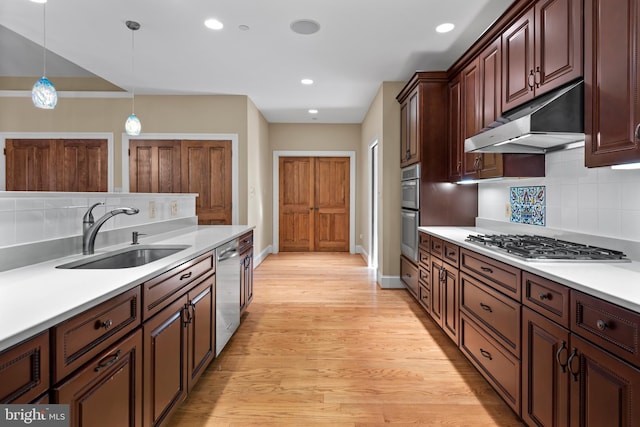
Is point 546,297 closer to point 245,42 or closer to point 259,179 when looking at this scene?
point 245,42

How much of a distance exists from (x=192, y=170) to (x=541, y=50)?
15.3 feet

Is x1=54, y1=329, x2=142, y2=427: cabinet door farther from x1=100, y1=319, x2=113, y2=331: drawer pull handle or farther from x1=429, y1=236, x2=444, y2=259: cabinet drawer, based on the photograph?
x1=429, y1=236, x2=444, y2=259: cabinet drawer

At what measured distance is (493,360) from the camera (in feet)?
6.36

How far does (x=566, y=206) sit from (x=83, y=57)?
496 centimetres

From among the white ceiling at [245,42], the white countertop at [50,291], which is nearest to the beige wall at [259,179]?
the white ceiling at [245,42]

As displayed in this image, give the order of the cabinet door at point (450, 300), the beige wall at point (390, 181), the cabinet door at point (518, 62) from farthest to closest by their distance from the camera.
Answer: the beige wall at point (390, 181) < the cabinet door at point (450, 300) < the cabinet door at point (518, 62)

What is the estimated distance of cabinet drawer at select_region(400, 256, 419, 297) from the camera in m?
3.66

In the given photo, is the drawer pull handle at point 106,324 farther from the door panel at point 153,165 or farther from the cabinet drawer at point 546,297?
the door panel at point 153,165

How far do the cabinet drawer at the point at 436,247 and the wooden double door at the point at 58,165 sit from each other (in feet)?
16.4

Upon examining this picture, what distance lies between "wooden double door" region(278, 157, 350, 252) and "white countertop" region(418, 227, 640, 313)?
5.52m

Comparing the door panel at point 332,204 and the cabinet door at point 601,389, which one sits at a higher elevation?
the door panel at point 332,204

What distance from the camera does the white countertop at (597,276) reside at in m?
1.12

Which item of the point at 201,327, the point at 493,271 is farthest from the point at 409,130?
the point at 201,327

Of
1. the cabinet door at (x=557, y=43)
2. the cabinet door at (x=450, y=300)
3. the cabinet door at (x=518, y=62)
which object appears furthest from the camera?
the cabinet door at (x=450, y=300)
